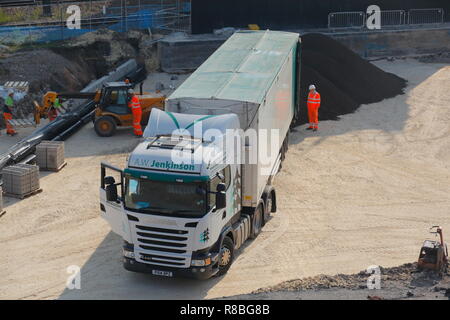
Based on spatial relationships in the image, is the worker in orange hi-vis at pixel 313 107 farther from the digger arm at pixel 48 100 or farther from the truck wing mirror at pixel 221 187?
the truck wing mirror at pixel 221 187

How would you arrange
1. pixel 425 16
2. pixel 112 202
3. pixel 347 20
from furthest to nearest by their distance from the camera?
pixel 425 16
pixel 347 20
pixel 112 202

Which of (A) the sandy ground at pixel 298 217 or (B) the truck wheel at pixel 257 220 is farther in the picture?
(B) the truck wheel at pixel 257 220

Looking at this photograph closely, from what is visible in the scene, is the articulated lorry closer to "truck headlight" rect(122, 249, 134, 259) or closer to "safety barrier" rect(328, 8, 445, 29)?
"truck headlight" rect(122, 249, 134, 259)

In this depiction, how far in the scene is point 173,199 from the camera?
13.4m

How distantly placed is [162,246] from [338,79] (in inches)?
650

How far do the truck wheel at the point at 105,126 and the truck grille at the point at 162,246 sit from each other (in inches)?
438

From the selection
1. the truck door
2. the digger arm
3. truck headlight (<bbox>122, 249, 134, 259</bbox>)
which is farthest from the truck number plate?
the digger arm

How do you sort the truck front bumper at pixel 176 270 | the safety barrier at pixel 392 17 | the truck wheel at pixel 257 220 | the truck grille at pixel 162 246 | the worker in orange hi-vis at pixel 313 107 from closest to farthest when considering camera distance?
the truck grille at pixel 162 246 < the truck front bumper at pixel 176 270 < the truck wheel at pixel 257 220 < the worker in orange hi-vis at pixel 313 107 < the safety barrier at pixel 392 17

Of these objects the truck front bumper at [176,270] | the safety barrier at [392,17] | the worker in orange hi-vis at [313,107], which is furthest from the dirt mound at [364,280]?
the safety barrier at [392,17]

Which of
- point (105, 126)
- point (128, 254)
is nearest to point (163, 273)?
point (128, 254)

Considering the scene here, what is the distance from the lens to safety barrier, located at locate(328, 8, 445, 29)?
3756 cm

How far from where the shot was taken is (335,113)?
26.2m

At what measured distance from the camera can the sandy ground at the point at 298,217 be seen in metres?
14.6

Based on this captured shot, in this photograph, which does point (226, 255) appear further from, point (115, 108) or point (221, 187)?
point (115, 108)
